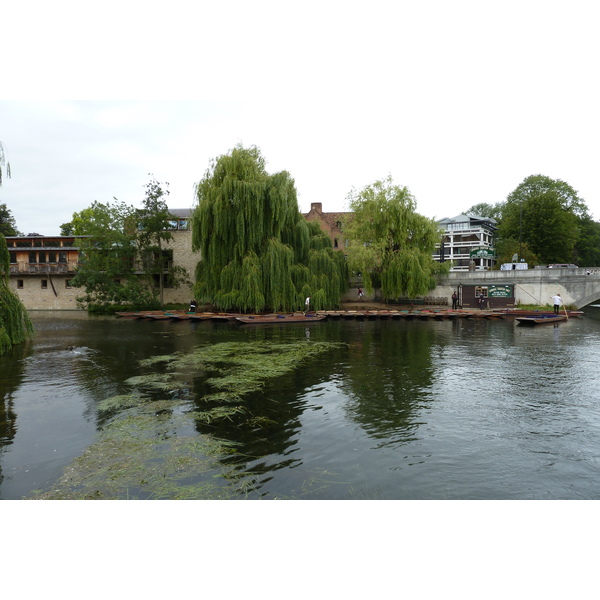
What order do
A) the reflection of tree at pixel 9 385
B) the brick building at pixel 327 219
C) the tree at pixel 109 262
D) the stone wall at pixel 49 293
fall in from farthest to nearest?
1. the brick building at pixel 327 219
2. the stone wall at pixel 49 293
3. the tree at pixel 109 262
4. the reflection of tree at pixel 9 385

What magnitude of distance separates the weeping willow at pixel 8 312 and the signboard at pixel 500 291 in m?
35.9

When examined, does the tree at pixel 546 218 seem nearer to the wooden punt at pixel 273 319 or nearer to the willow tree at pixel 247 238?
the willow tree at pixel 247 238

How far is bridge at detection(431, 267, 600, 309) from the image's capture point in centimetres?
3547

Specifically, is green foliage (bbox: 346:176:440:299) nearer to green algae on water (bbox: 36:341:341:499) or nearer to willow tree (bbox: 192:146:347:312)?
willow tree (bbox: 192:146:347:312)

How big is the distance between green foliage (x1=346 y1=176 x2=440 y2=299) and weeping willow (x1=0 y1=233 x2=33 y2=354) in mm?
25244

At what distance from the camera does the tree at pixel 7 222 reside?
5151 cm

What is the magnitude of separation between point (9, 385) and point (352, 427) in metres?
9.83

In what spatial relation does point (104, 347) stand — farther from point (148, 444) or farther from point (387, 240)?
point (387, 240)

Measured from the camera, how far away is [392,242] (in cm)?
3641

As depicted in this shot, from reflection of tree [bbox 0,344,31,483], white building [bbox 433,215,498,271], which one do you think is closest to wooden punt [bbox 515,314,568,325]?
reflection of tree [bbox 0,344,31,483]

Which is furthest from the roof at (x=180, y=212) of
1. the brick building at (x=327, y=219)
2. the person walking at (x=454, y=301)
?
the person walking at (x=454, y=301)

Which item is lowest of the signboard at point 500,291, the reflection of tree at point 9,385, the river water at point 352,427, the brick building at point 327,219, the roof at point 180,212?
the river water at point 352,427

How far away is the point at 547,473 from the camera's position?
21.0ft

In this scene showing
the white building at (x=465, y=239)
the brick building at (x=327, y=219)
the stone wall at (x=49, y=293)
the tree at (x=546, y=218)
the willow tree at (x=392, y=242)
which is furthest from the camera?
the white building at (x=465, y=239)
